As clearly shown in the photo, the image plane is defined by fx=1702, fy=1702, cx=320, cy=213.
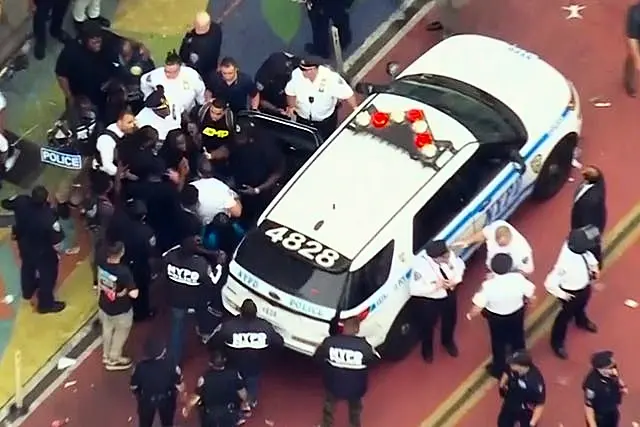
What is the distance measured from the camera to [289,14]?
75.4ft

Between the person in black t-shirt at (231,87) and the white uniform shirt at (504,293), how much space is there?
13.3 ft

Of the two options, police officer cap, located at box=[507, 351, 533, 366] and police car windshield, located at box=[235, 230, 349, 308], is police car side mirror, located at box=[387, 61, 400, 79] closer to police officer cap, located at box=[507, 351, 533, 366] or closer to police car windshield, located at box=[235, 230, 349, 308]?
police car windshield, located at box=[235, 230, 349, 308]

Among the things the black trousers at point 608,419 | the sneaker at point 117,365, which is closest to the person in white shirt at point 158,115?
the sneaker at point 117,365

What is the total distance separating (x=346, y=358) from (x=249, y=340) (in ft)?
3.39

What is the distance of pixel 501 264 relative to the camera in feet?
55.9

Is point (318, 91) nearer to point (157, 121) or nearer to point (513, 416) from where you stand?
point (157, 121)

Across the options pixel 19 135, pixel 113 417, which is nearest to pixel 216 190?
pixel 113 417

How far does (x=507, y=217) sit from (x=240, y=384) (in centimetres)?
430

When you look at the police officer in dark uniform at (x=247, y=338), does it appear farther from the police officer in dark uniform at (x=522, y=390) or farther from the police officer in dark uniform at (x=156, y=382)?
the police officer in dark uniform at (x=522, y=390)

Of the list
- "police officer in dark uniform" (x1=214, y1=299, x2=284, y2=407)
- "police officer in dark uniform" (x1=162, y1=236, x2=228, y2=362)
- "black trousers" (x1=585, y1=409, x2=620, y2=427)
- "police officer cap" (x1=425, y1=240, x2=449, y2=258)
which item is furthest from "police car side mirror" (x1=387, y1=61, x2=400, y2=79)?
"black trousers" (x1=585, y1=409, x2=620, y2=427)

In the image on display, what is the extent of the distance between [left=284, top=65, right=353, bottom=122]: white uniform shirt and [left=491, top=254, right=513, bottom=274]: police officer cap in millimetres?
3358

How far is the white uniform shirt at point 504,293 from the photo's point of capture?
56.4ft

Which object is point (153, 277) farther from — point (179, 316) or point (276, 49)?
point (276, 49)

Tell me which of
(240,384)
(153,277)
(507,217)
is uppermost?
(507,217)
